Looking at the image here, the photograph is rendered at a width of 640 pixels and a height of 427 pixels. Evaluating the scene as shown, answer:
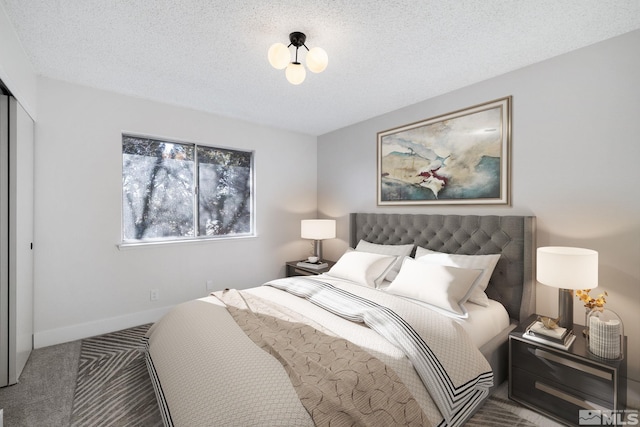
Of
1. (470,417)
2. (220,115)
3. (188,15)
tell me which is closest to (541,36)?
(188,15)

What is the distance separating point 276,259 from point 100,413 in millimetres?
2504

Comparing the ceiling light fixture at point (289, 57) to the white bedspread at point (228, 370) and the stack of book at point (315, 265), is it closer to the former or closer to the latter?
the white bedspread at point (228, 370)

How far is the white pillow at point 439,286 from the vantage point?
6.80 ft

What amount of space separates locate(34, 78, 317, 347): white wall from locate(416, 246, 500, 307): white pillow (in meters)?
2.40

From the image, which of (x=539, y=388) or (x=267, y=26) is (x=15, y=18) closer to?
(x=267, y=26)

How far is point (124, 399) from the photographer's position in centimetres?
191

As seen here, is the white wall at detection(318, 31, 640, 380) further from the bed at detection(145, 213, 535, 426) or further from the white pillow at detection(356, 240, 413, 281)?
the white pillow at detection(356, 240, 413, 281)

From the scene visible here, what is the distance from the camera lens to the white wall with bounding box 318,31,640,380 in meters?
1.91

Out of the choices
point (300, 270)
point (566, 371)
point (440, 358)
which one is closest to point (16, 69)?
point (300, 270)

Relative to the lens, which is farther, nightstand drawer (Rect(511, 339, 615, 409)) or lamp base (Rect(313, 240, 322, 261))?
lamp base (Rect(313, 240, 322, 261))

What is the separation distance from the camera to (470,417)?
1782mm

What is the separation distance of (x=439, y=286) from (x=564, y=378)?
84cm

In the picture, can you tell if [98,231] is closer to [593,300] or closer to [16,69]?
[16,69]

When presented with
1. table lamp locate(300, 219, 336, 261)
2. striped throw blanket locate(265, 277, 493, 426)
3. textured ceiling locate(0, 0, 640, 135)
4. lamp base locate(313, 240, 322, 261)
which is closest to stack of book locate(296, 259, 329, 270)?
lamp base locate(313, 240, 322, 261)
